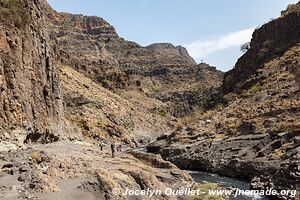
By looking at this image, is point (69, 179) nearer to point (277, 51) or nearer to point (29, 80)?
point (29, 80)

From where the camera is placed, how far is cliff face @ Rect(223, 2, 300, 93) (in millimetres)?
94312

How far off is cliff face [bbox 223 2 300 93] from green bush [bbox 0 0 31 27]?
54437mm

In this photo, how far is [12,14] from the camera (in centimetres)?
4350

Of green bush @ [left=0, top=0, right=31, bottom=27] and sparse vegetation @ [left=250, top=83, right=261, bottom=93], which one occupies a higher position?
green bush @ [left=0, top=0, right=31, bottom=27]

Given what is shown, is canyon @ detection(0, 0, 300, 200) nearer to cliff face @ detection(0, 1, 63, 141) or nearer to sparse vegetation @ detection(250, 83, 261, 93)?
cliff face @ detection(0, 1, 63, 141)

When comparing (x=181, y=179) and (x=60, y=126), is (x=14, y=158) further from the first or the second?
(x=60, y=126)

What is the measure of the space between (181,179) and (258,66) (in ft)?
231

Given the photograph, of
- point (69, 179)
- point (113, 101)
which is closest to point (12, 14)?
point (69, 179)

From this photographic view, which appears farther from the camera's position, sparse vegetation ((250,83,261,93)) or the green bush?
sparse vegetation ((250,83,261,93))

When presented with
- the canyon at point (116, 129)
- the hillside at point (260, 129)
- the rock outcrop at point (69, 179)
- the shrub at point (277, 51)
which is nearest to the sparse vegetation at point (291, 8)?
the canyon at point (116, 129)

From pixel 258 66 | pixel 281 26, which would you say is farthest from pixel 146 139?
pixel 281 26

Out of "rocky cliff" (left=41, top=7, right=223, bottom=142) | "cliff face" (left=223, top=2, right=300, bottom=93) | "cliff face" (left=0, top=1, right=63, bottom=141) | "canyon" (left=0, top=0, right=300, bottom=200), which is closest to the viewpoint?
"canyon" (left=0, top=0, right=300, bottom=200)

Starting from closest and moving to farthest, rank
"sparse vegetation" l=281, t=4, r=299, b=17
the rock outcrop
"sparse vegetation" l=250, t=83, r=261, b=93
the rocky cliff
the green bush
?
the rock outcrop < the green bush < "sparse vegetation" l=250, t=83, r=261, b=93 < "sparse vegetation" l=281, t=4, r=299, b=17 < the rocky cliff

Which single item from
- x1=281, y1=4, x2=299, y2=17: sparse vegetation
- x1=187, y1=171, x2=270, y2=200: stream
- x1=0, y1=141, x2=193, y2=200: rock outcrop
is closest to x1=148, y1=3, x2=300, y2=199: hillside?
x1=187, y1=171, x2=270, y2=200: stream
